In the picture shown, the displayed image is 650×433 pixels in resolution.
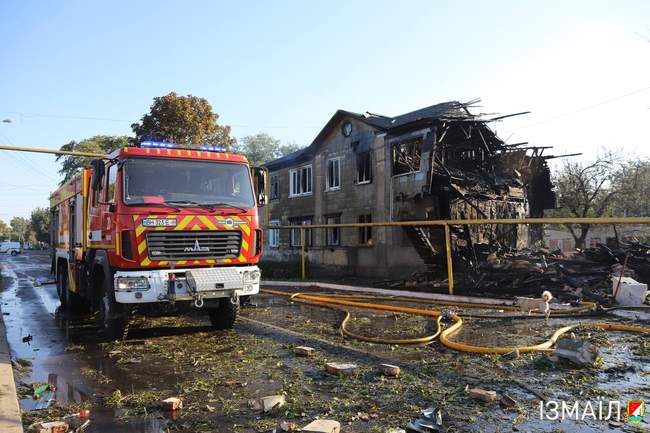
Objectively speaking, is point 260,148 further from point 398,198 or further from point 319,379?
point 319,379

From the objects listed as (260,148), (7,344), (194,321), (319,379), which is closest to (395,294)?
(194,321)

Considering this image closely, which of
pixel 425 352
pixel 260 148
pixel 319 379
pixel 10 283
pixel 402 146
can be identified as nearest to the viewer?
pixel 319 379

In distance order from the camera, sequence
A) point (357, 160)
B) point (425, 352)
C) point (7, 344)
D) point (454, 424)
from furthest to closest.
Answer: point (357, 160) < point (7, 344) < point (425, 352) < point (454, 424)

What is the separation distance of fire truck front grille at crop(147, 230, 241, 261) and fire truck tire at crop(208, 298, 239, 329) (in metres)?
0.90

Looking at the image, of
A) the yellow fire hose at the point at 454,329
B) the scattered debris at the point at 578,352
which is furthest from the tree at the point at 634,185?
the scattered debris at the point at 578,352

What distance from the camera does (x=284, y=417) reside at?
397 centimetres

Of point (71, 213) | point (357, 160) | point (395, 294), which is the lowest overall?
point (395, 294)

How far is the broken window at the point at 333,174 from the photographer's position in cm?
Answer: 2214

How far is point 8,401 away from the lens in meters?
4.32

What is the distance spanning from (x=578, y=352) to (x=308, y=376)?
10.2 ft

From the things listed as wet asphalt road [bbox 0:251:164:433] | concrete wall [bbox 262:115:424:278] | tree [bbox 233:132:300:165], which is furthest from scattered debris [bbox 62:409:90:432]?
tree [bbox 233:132:300:165]

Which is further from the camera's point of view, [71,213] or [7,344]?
[71,213]

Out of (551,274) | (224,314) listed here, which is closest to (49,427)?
(224,314)

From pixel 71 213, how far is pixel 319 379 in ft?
23.4
